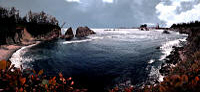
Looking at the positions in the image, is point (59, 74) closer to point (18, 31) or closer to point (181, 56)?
point (181, 56)

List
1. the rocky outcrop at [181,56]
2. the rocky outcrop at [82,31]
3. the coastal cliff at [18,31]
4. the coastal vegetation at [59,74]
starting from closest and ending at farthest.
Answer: the coastal vegetation at [59,74] → the rocky outcrop at [181,56] → the coastal cliff at [18,31] → the rocky outcrop at [82,31]

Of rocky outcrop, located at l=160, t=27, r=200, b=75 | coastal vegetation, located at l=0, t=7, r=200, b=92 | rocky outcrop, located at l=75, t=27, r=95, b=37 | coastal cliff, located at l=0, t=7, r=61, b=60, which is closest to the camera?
coastal vegetation, located at l=0, t=7, r=200, b=92

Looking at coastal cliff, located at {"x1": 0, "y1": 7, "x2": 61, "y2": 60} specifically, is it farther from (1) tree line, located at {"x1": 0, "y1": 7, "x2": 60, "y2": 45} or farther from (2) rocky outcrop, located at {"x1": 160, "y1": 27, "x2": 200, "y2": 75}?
(2) rocky outcrop, located at {"x1": 160, "y1": 27, "x2": 200, "y2": 75}

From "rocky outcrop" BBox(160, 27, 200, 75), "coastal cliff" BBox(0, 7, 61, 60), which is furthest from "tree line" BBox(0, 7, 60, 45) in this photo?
"rocky outcrop" BBox(160, 27, 200, 75)

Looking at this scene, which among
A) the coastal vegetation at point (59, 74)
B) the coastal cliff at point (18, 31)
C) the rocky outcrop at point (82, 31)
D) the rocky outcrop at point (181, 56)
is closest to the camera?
the coastal vegetation at point (59, 74)

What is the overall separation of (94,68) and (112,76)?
294 centimetres

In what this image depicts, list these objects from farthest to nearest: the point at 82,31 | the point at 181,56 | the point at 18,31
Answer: the point at 82,31, the point at 18,31, the point at 181,56

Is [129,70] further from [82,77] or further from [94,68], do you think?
[82,77]

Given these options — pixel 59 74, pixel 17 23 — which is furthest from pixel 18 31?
pixel 59 74

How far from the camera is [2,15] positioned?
29.5 metres

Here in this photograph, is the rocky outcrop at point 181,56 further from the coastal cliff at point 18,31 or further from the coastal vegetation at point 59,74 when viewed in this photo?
the coastal cliff at point 18,31

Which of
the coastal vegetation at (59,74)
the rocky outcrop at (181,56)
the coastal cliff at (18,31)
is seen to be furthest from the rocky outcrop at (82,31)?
the rocky outcrop at (181,56)

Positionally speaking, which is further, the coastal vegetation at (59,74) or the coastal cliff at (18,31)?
the coastal cliff at (18,31)

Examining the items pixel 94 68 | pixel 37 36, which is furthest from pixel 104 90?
pixel 37 36
